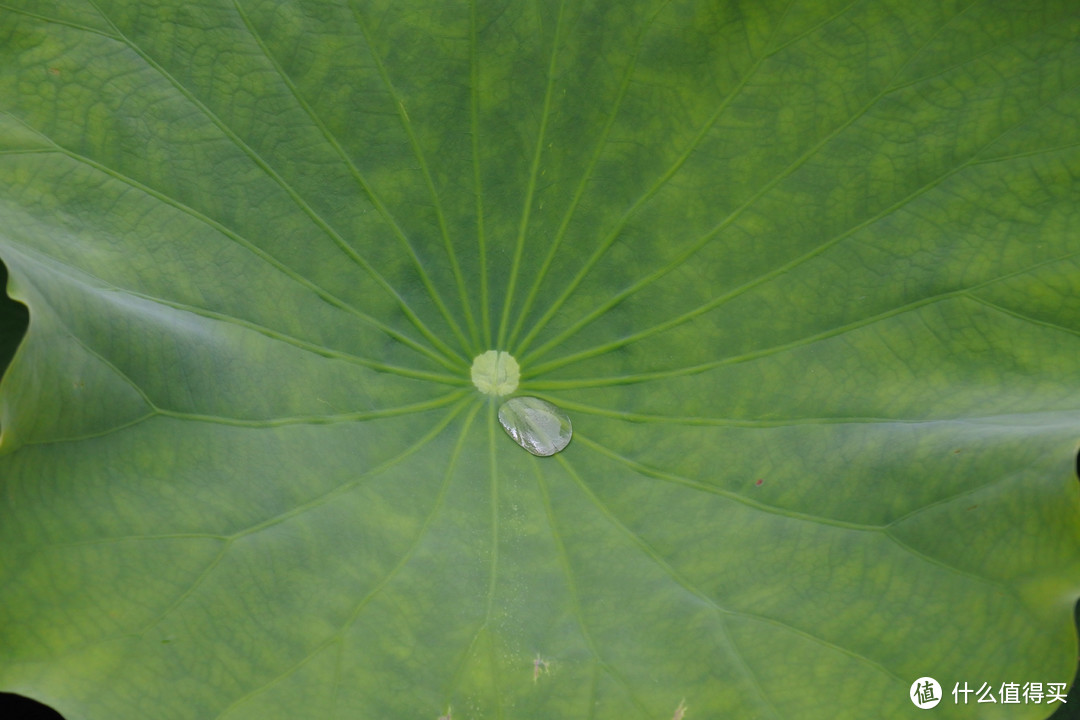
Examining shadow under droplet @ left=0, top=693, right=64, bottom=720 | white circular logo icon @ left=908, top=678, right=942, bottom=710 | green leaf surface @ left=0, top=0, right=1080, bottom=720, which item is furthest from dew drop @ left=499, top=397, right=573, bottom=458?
shadow under droplet @ left=0, top=693, right=64, bottom=720

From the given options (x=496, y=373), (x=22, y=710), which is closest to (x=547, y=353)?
(x=496, y=373)

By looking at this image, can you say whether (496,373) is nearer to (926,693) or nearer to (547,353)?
(547,353)

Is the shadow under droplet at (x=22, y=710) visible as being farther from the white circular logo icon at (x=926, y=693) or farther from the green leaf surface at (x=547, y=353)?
the white circular logo icon at (x=926, y=693)

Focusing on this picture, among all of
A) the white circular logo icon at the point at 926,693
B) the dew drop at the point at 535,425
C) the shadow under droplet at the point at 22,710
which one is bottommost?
the shadow under droplet at the point at 22,710

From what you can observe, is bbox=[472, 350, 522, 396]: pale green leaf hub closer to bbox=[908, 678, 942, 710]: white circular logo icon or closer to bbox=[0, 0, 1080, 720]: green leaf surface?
bbox=[0, 0, 1080, 720]: green leaf surface

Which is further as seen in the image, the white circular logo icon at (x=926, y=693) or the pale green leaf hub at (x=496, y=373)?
the pale green leaf hub at (x=496, y=373)

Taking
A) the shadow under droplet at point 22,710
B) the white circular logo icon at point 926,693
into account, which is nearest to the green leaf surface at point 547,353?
the white circular logo icon at point 926,693

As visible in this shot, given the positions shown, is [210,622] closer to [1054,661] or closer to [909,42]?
[1054,661]
